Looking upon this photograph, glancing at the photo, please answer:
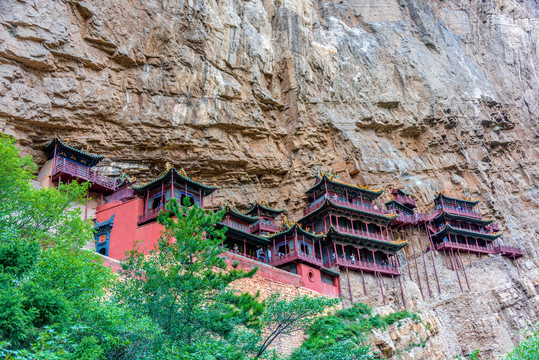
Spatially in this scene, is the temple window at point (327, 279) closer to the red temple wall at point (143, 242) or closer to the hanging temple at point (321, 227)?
the hanging temple at point (321, 227)

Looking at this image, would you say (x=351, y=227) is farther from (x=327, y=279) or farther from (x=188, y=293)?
(x=188, y=293)

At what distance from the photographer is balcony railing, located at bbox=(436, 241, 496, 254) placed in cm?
3566

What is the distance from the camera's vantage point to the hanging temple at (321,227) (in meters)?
24.9

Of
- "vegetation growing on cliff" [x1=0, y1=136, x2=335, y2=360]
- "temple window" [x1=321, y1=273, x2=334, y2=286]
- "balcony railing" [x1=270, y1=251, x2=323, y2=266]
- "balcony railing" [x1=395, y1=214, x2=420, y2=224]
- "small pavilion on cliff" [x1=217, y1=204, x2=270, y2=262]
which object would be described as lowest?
"vegetation growing on cliff" [x1=0, y1=136, x2=335, y2=360]

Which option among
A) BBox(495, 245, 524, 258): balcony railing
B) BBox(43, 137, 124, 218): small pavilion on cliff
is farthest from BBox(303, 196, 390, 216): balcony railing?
BBox(43, 137, 124, 218): small pavilion on cliff

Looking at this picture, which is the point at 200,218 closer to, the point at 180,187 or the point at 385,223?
the point at 180,187

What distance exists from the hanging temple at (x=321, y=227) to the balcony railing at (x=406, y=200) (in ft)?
0.27

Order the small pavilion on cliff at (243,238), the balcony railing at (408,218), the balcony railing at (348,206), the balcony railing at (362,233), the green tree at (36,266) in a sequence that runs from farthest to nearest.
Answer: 1. the balcony railing at (408,218)
2. the balcony railing at (348,206)
3. the balcony railing at (362,233)
4. the small pavilion on cliff at (243,238)
5. the green tree at (36,266)

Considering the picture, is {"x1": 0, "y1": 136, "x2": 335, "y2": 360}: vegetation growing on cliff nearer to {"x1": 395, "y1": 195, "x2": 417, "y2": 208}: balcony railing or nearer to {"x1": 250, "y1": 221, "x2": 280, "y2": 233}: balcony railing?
{"x1": 250, "y1": 221, "x2": 280, "y2": 233}: balcony railing

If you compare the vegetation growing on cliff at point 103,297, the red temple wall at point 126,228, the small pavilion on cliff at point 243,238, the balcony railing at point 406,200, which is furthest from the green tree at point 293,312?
the balcony railing at point 406,200

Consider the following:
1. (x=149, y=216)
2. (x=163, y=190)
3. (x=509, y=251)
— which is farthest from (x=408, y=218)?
(x=149, y=216)

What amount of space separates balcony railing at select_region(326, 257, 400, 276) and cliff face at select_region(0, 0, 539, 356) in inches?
91.1

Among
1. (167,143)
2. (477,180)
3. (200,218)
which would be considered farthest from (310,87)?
(200,218)

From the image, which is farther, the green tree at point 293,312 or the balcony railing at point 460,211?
the balcony railing at point 460,211
